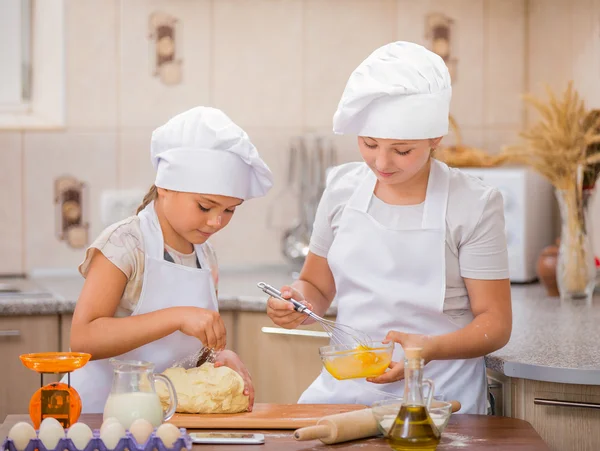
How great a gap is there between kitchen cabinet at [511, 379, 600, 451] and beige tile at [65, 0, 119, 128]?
1.92 metres

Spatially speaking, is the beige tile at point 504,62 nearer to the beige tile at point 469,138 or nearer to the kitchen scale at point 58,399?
the beige tile at point 469,138

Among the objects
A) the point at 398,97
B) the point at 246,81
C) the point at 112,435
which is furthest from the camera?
the point at 246,81

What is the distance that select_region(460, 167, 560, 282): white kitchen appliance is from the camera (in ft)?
9.53

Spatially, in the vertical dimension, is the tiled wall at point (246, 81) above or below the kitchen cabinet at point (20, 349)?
above

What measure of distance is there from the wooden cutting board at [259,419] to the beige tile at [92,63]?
72.4 inches

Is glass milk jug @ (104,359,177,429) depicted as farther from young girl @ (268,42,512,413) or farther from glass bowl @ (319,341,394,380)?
young girl @ (268,42,512,413)

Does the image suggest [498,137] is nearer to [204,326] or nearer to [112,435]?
[204,326]

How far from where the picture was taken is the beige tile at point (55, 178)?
3.13m

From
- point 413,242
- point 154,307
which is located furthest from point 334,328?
point 154,307

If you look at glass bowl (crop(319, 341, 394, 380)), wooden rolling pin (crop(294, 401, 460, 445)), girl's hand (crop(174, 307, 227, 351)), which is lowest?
wooden rolling pin (crop(294, 401, 460, 445))

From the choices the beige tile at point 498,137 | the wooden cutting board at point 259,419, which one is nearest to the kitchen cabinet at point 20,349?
the wooden cutting board at point 259,419

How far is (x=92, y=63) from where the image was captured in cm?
313

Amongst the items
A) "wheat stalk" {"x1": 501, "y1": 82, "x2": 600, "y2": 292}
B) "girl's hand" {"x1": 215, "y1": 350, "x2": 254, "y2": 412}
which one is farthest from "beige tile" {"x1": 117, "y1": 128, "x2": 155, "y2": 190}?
"girl's hand" {"x1": 215, "y1": 350, "x2": 254, "y2": 412}

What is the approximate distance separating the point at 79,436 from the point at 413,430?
0.45m
